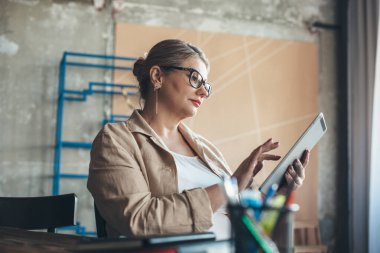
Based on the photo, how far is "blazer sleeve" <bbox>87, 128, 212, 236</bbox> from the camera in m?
1.59

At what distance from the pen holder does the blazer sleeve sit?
0.83m

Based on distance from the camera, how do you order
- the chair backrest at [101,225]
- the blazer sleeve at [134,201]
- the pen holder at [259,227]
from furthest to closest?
the chair backrest at [101,225] < the blazer sleeve at [134,201] < the pen holder at [259,227]

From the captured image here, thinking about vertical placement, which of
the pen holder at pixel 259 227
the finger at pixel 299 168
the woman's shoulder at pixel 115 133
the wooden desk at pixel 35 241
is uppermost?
the woman's shoulder at pixel 115 133

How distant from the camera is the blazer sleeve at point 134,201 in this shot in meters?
1.59

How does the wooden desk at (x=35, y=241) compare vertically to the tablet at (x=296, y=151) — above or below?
below

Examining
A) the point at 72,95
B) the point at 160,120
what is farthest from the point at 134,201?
the point at 72,95

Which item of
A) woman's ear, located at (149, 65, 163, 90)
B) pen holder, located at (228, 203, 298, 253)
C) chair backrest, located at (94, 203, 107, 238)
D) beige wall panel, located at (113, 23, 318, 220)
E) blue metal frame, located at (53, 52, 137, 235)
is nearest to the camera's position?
pen holder, located at (228, 203, 298, 253)

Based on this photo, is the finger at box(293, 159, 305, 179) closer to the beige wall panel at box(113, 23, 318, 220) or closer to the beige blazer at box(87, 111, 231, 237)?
the beige blazer at box(87, 111, 231, 237)

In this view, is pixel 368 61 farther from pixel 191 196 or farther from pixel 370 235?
pixel 191 196

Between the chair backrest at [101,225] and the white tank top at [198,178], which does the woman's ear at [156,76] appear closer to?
the white tank top at [198,178]

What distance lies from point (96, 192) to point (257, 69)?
3.83 meters

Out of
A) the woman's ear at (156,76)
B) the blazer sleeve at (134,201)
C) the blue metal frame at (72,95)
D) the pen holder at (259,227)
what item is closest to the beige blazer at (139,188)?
the blazer sleeve at (134,201)

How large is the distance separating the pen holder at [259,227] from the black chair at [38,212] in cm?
141

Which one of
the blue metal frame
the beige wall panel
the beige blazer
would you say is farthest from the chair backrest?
the beige wall panel
